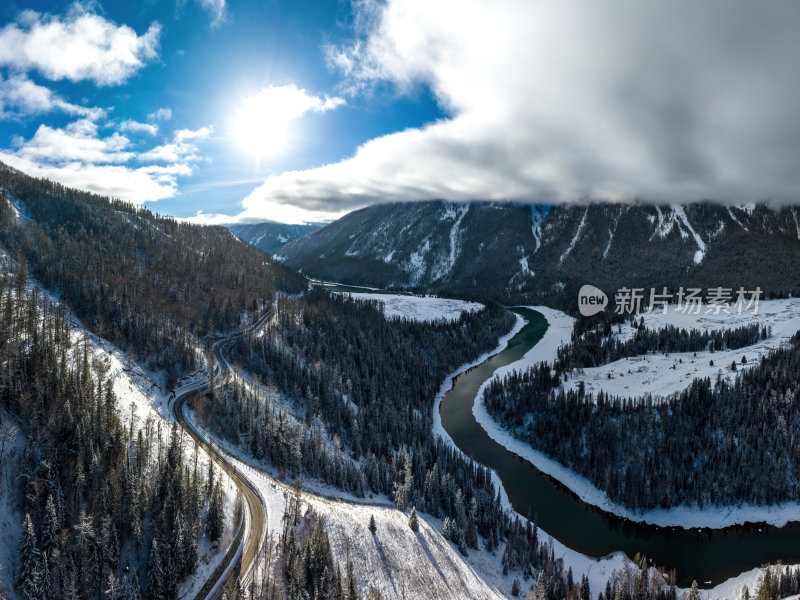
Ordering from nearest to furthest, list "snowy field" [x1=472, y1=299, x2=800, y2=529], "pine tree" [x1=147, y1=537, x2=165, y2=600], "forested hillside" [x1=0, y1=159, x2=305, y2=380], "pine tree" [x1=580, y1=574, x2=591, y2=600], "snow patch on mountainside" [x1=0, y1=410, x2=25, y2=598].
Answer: "snow patch on mountainside" [x1=0, y1=410, x2=25, y2=598], "pine tree" [x1=147, y1=537, x2=165, y2=600], "pine tree" [x1=580, y1=574, x2=591, y2=600], "snowy field" [x1=472, y1=299, x2=800, y2=529], "forested hillside" [x1=0, y1=159, x2=305, y2=380]

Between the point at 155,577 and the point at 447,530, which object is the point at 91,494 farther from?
the point at 447,530

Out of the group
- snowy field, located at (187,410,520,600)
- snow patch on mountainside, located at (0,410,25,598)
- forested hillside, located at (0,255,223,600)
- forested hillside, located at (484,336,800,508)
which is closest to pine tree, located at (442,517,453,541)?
snowy field, located at (187,410,520,600)

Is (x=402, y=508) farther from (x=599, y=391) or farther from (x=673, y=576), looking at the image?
(x=599, y=391)

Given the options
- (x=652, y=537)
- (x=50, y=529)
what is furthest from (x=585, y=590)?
(x=50, y=529)

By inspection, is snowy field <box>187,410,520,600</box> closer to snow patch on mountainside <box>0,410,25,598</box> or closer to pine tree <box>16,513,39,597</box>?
pine tree <box>16,513,39,597</box>

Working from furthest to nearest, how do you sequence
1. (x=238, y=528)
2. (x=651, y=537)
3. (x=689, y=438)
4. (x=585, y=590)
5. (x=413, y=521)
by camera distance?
(x=689, y=438), (x=651, y=537), (x=413, y=521), (x=585, y=590), (x=238, y=528)

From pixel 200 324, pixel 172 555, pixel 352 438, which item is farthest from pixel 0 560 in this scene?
pixel 200 324

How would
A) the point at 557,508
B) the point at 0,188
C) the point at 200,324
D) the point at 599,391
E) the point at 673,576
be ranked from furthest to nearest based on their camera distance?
the point at 0,188 < the point at 200,324 < the point at 599,391 < the point at 557,508 < the point at 673,576
